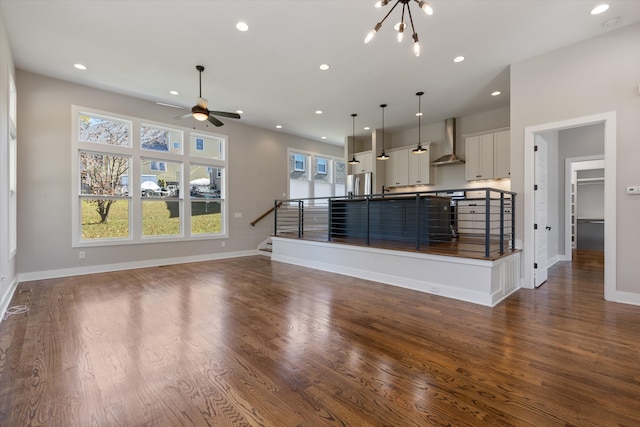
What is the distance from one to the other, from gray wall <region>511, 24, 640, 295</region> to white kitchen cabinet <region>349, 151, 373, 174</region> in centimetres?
→ 447

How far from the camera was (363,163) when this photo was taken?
8477 mm

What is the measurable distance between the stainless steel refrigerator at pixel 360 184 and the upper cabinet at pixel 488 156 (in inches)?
101

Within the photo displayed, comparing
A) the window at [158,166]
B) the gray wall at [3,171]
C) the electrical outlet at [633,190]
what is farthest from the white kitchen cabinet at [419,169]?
the gray wall at [3,171]

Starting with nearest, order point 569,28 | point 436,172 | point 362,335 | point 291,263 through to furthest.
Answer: point 362,335 → point 569,28 → point 291,263 → point 436,172

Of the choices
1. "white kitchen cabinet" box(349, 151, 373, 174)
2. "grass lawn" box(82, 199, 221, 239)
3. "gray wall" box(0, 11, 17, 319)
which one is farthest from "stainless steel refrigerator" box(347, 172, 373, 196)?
"gray wall" box(0, 11, 17, 319)

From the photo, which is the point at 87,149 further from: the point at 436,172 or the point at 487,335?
the point at 436,172

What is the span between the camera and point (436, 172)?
7.55 metres

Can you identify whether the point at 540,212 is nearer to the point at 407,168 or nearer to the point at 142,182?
the point at 407,168

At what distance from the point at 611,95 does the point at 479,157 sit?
2977 mm

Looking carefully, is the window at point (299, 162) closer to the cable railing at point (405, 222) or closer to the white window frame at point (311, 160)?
the white window frame at point (311, 160)

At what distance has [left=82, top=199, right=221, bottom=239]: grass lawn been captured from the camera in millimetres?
5402

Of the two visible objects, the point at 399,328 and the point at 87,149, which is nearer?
the point at 399,328

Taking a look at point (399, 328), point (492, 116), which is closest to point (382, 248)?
point (399, 328)

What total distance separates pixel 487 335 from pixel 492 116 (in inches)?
231
